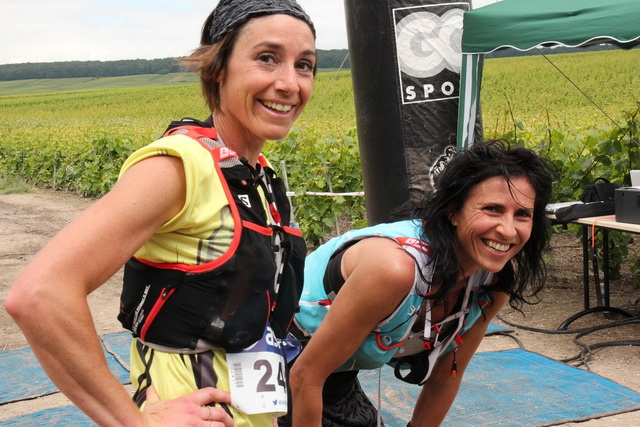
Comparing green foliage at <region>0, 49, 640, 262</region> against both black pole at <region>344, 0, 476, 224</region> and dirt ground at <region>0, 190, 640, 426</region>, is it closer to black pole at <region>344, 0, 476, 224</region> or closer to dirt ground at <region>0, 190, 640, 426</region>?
dirt ground at <region>0, 190, 640, 426</region>

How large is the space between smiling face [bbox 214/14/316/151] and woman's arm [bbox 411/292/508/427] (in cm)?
159

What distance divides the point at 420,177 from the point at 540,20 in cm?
170

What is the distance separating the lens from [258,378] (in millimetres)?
1615

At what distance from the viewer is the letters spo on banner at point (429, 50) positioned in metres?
4.99

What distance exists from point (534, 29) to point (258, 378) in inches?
194

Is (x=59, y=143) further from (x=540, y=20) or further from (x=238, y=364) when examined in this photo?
(x=238, y=364)

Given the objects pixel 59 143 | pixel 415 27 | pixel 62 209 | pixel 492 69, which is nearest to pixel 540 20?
pixel 415 27

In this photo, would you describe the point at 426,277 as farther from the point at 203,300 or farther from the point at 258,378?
the point at 203,300

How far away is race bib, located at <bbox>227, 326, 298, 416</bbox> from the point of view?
62.8 inches

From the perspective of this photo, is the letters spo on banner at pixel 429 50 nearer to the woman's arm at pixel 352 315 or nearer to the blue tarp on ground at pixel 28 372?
the blue tarp on ground at pixel 28 372

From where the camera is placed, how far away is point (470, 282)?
2824 millimetres

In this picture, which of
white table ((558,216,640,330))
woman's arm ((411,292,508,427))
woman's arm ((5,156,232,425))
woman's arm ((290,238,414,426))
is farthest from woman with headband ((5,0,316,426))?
white table ((558,216,640,330))

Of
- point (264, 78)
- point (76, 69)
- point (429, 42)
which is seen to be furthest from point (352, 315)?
point (76, 69)

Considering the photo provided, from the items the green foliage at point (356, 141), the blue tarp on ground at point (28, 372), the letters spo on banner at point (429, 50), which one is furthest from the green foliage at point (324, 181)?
the blue tarp on ground at point (28, 372)
